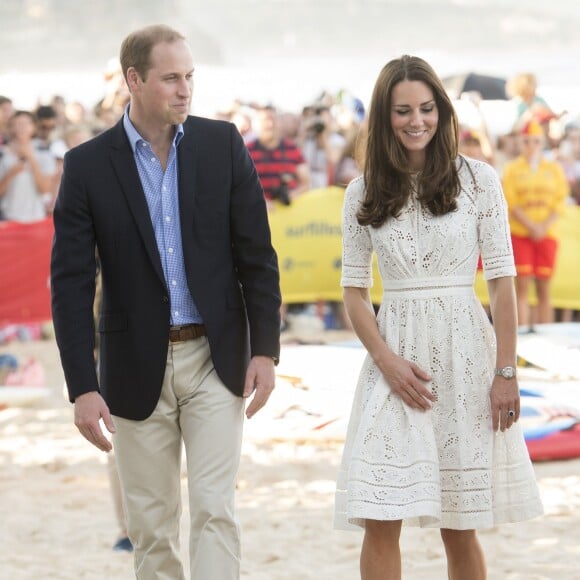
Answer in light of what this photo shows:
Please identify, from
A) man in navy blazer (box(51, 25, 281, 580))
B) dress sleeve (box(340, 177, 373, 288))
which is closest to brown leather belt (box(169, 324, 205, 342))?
man in navy blazer (box(51, 25, 281, 580))

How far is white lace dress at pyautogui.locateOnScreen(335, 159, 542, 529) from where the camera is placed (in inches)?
140

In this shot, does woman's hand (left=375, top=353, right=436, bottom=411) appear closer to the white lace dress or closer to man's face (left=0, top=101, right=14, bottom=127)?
the white lace dress

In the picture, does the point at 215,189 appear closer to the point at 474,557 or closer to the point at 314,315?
the point at 474,557

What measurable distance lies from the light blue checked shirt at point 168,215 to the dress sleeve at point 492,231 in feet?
2.88

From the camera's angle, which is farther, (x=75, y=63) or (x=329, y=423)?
(x=75, y=63)

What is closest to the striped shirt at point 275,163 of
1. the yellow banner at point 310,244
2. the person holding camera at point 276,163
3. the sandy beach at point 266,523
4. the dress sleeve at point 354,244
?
the person holding camera at point 276,163

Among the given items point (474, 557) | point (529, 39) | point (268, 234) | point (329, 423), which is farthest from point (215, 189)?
point (529, 39)

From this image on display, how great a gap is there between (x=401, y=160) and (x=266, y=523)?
285 centimetres

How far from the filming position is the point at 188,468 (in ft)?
11.7

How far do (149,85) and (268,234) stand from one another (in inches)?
21.8

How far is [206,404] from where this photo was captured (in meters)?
3.52

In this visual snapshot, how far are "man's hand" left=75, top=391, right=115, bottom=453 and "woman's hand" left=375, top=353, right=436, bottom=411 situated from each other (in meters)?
0.83

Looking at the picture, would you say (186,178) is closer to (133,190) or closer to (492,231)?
(133,190)

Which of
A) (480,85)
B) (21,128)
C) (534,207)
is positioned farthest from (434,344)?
(480,85)
